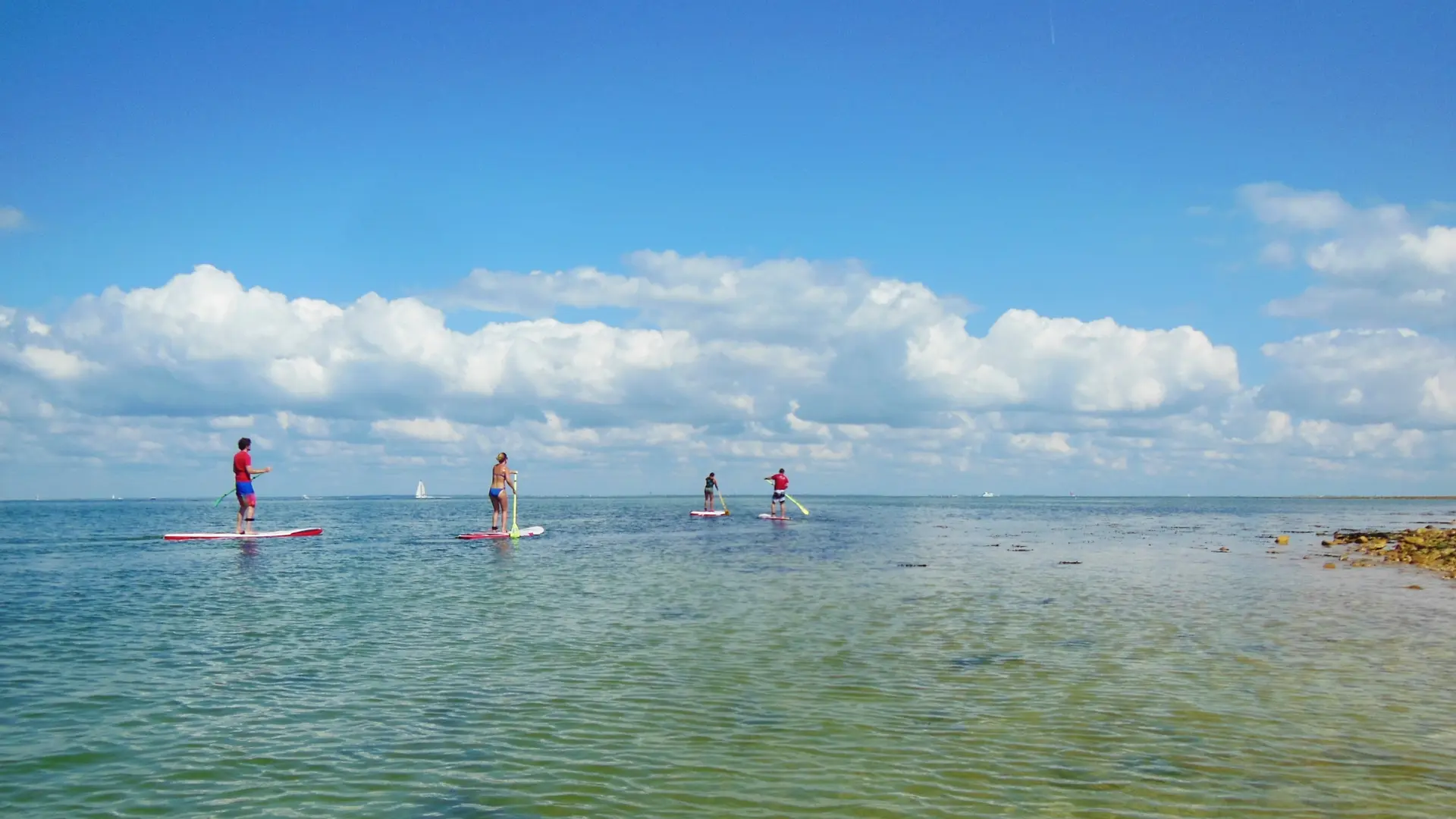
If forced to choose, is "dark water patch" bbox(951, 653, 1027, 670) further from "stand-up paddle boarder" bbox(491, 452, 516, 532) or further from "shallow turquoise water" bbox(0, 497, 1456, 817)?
"stand-up paddle boarder" bbox(491, 452, 516, 532)

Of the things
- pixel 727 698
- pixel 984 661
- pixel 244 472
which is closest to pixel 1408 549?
pixel 984 661

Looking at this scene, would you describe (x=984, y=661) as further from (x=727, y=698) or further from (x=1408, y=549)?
(x=1408, y=549)

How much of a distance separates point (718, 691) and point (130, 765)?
8021 mm

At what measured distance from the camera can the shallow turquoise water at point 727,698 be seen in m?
10.3

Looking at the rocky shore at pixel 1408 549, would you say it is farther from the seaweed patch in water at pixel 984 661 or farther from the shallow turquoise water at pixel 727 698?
the seaweed patch in water at pixel 984 661

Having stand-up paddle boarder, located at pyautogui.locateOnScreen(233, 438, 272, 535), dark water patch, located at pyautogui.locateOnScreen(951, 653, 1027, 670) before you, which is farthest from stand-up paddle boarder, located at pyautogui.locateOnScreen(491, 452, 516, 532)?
dark water patch, located at pyautogui.locateOnScreen(951, 653, 1027, 670)

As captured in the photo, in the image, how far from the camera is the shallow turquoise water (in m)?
10.3

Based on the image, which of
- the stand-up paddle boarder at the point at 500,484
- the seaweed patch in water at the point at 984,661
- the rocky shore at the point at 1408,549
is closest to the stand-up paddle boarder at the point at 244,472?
the stand-up paddle boarder at the point at 500,484

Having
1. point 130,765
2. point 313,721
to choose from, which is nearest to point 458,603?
point 313,721

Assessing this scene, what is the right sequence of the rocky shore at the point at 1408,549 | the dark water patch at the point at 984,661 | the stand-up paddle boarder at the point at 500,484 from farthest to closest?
the stand-up paddle boarder at the point at 500,484 → the rocky shore at the point at 1408,549 → the dark water patch at the point at 984,661

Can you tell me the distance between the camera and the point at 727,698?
14.6 metres

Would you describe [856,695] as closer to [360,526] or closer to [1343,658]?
[1343,658]

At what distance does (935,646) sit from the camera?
62.9ft

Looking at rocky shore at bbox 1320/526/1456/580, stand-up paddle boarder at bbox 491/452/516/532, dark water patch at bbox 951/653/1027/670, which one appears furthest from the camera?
stand-up paddle boarder at bbox 491/452/516/532
